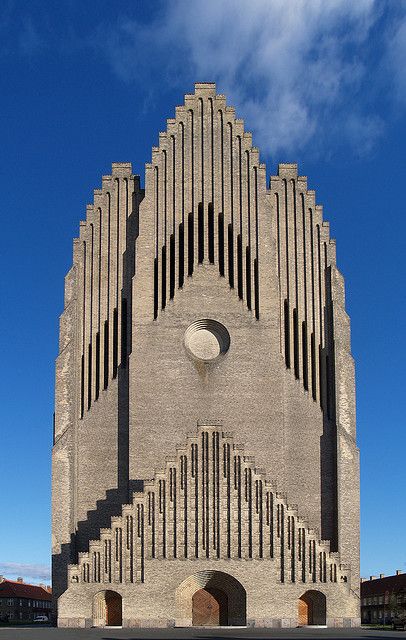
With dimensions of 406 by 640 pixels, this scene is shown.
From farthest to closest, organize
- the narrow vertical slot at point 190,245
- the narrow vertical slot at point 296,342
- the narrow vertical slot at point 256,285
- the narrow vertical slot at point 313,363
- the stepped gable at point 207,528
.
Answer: the narrow vertical slot at point 190,245
the narrow vertical slot at point 296,342
the narrow vertical slot at point 256,285
the narrow vertical slot at point 313,363
the stepped gable at point 207,528

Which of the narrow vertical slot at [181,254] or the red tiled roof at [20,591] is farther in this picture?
the red tiled roof at [20,591]

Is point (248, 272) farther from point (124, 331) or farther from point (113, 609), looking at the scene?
point (113, 609)

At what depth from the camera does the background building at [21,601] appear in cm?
10831

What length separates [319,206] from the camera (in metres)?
60.8

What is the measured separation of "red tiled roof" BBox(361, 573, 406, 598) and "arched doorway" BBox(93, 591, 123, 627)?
55.3m

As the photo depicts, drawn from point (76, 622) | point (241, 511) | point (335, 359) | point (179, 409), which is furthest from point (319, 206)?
point (76, 622)

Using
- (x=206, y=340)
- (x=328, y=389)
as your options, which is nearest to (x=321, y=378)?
(x=328, y=389)

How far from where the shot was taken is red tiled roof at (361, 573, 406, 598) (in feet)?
335

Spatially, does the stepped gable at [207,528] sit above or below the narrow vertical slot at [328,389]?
below

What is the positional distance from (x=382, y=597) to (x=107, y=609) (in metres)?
60.3

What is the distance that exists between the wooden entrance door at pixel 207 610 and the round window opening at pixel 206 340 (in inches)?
518

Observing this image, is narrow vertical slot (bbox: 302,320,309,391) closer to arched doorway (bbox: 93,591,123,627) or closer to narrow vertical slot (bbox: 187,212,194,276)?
narrow vertical slot (bbox: 187,212,194,276)

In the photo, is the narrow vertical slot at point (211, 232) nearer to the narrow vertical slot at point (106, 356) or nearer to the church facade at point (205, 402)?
the church facade at point (205, 402)

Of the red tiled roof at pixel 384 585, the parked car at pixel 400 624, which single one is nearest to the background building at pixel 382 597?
the red tiled roof at pixel 384 585
